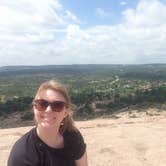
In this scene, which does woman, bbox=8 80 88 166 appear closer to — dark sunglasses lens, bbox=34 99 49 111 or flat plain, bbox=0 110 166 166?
dark sunglasses lens, bbox=34 99 49 111

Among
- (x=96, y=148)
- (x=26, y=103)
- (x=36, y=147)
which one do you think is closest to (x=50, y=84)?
(x=36, y=147)

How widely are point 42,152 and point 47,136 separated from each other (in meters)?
0.11

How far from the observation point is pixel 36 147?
217 cm

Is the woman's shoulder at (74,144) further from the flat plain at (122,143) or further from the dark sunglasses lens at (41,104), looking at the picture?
the flat plain at (122,143)

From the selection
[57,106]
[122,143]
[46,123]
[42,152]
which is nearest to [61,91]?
[57,106]

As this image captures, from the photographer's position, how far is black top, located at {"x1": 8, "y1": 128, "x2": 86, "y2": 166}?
2.10 metres

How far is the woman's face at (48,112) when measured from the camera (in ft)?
7.20

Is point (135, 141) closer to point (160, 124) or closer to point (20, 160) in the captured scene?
point (160, 124)

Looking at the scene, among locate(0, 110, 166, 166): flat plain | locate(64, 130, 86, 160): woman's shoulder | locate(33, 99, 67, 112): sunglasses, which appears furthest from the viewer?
locate(0, 110, 166, 166): flat plain

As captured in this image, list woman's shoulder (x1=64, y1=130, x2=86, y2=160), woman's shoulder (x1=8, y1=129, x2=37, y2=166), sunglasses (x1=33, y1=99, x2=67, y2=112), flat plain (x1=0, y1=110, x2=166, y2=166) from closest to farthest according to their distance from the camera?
1. woman's shoulder (x1=8, y1=129, x2=37, y2=166)
2. sunglasses (x1=33, y1=99, x2=67, y2=112)
3. woman's shoulder (x1=64, y1=130, x2=86, y2=160)
4. flat plain (x1=0, y1=110, x2=166, y2=166)

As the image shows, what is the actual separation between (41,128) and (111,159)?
421 cm

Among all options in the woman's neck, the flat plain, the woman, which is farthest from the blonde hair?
the flat plain

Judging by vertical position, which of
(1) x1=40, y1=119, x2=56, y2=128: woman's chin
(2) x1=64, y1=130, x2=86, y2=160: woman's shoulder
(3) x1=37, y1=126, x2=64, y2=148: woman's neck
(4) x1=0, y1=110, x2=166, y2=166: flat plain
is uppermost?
(1) x1=40, y1=119, x2=56, y2=128: woman's chin

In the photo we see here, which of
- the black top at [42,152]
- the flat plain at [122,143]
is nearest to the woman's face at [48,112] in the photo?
the black top at [42,152]
